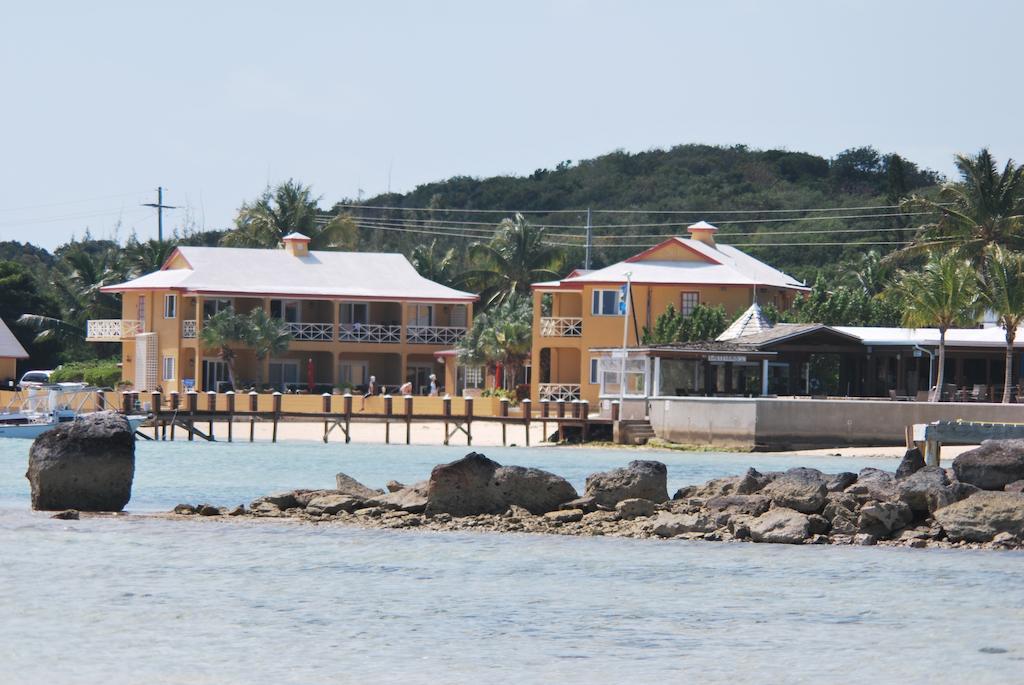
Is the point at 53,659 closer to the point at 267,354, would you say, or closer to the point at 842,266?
the point at 267,354

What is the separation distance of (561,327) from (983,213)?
17146 mm

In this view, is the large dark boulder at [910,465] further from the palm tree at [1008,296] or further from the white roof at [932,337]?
the white roof at [932,337]

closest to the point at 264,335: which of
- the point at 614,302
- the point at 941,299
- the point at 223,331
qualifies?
the point at 223,331

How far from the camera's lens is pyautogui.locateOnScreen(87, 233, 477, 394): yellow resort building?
74.5 metres

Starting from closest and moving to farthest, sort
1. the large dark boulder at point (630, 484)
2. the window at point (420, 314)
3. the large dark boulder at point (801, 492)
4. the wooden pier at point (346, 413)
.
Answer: the large dark boulder at point (801, 492), the large dark boulder at point (630, 484), the wooden pier at point (346, 413), the window at point (420, 314)

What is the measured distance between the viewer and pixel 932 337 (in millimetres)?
59656

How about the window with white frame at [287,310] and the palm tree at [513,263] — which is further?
the palm tree at [513,263]

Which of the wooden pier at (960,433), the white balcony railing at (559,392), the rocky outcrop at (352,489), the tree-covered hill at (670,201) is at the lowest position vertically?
the rocky outcrop at (352,489)

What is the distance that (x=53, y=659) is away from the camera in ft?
59.9

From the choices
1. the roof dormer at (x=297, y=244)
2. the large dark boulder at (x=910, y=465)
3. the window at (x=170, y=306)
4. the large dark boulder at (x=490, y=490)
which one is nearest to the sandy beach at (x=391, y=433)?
the window at (x=170, y=306)

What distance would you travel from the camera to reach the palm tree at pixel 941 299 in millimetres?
56281

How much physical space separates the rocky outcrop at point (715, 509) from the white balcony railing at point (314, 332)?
42.5 m

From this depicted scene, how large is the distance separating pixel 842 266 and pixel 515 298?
88.7ft

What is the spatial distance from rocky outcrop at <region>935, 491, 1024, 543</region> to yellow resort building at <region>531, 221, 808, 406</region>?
38.9 meters
